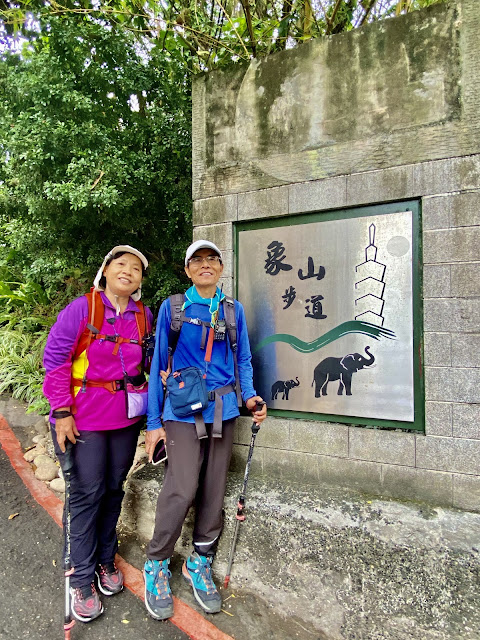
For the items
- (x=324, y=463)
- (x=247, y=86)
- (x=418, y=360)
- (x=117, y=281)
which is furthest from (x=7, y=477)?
(x=247, y=86)

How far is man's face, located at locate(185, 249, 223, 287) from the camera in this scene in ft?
10.0

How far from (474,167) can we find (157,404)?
290 cm

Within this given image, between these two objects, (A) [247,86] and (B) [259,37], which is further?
(B) [259,37]

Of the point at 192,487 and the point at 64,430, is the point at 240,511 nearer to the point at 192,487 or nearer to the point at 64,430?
the point at 192,487

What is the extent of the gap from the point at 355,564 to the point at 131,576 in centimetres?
168

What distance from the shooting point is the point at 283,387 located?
12.3 ft

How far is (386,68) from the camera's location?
134 inches

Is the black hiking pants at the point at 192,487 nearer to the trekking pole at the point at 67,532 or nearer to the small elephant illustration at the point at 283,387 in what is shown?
the trekking pole at the point at 67,532

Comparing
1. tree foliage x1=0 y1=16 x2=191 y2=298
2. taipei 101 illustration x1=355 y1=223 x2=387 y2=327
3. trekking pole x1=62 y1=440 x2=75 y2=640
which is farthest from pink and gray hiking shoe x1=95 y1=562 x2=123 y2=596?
tree foliage x1=0 y1=16 x2=191 y2=298

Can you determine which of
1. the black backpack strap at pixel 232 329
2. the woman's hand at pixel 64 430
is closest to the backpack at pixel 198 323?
the black backpack strap at pixel 232 329

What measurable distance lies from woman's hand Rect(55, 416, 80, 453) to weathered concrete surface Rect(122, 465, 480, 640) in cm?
130

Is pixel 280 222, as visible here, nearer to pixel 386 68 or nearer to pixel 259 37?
pixel 386 68

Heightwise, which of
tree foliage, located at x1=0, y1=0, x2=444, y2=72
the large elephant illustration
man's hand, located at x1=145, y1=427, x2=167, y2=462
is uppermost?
tree foliage, located at x1=0, y1=0, x2=444, y2=72

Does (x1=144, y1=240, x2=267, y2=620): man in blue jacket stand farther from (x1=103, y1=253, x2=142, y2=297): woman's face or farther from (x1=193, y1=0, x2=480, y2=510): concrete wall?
(x1=193, y1=0, x2=480, y2=510): concrete wall
